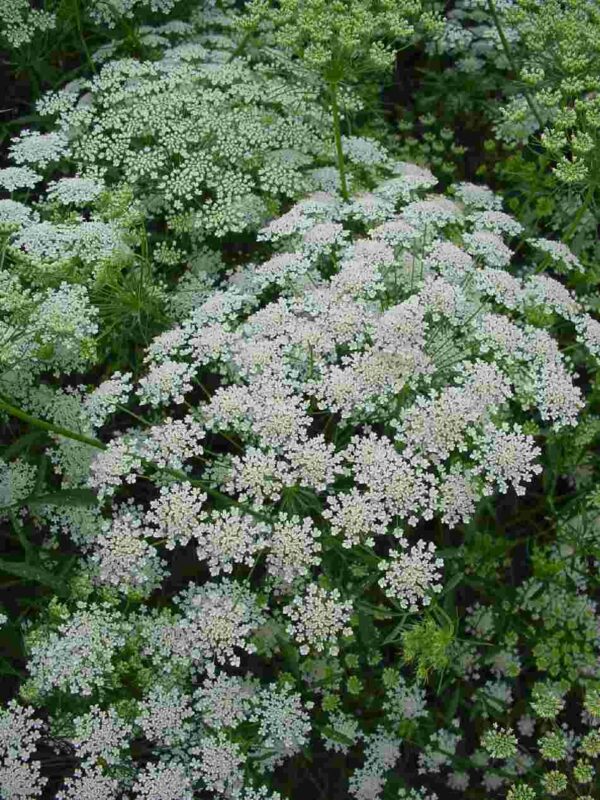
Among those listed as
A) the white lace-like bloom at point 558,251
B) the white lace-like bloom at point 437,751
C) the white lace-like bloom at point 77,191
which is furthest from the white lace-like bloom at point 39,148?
the white lace-like bloom at point 437,751

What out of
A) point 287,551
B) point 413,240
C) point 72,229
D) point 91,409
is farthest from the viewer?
point 413,240

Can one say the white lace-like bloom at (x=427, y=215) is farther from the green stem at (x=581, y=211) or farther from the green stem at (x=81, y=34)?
the green stem at (x=81, y=34)

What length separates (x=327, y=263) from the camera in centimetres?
498

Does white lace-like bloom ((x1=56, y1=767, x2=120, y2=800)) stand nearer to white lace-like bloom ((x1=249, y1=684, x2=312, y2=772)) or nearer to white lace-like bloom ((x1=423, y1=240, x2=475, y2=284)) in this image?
white lace-like bloom ((x1=249, y1=684, x2=312, y2=772))

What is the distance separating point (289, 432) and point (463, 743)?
2.48m

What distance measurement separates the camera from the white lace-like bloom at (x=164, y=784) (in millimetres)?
3791

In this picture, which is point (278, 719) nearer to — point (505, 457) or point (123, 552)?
point (123, 552)

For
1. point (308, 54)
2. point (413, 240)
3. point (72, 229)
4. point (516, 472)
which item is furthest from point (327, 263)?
point (516, 472)

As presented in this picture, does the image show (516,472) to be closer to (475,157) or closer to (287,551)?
(287,551)

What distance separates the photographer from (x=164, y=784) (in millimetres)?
3811

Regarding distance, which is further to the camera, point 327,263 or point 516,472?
point 327,263

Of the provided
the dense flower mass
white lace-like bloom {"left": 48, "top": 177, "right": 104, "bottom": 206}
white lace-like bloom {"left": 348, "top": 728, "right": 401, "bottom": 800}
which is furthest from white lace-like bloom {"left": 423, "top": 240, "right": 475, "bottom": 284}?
white lace-like bloom {"left": 348, "top": 728, "right": 401, "bottom": 800}

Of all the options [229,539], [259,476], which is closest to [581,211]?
[259,476]

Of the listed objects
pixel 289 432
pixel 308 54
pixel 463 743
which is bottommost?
pixel 463 743
